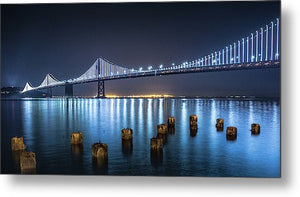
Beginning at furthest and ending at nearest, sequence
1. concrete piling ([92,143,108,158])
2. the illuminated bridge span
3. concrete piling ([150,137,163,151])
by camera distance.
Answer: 1. concrete piling ([150,137,163,151])
2. concrete piling ([92,143,108,158])
3. the illuminated bridge span

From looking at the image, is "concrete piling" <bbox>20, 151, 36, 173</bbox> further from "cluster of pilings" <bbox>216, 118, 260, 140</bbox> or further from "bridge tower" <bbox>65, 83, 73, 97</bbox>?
"cluster of pilings" <bbox>216, 118, 260, 140</bbox>

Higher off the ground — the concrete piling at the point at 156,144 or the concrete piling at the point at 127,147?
the concrete piling at the point at 156,144

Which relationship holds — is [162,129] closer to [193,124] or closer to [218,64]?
[193,124]

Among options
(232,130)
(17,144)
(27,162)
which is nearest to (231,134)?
(232,130)

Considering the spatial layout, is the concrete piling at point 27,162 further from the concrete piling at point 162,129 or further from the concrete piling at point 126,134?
the concrete piling at point 162,129

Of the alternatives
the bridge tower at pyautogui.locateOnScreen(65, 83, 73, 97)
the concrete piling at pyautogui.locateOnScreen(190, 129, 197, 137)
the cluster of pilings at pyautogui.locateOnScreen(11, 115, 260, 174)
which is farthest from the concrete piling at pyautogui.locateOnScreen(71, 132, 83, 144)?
the concrete piling at pyautogui.locateOnScreen(190, 129, 197, 137)

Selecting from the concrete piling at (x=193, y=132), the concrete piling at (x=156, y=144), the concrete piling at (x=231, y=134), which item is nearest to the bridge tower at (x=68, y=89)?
the concrete piling at (x=156, y=144)

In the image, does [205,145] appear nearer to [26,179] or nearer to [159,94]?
[159,94]
